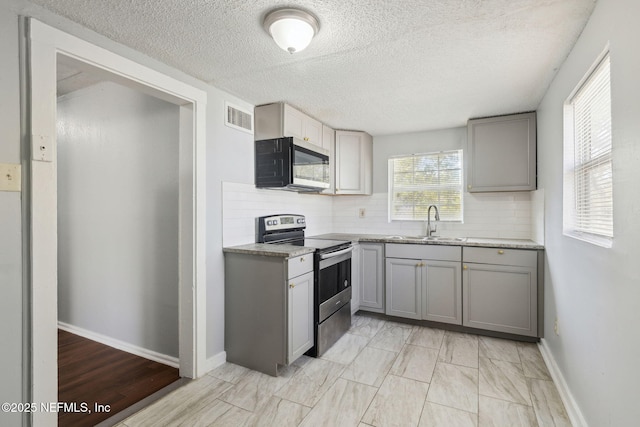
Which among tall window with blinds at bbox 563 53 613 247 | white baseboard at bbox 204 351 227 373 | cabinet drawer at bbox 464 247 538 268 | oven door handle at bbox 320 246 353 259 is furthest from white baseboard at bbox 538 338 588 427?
white baseboard at bbox 204 351 227 373

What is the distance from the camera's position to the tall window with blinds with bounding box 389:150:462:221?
3.77 m

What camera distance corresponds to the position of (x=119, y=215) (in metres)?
2.82

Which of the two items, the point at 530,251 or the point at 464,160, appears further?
the point at 464,160

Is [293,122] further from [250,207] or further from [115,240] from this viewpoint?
[115,240]

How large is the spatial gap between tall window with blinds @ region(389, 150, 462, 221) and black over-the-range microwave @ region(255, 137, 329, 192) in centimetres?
147

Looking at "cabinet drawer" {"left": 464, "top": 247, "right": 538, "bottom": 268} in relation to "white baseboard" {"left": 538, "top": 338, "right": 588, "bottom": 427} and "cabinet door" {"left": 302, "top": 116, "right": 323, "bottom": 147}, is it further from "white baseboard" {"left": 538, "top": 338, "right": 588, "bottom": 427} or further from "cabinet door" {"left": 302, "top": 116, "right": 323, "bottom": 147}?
"cabinet door" {"left": 302, "top": 116, "right": 323, "bottom": 147}

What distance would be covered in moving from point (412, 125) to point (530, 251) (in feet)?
5.94

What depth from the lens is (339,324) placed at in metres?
2.99

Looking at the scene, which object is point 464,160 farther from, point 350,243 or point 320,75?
point 320,75

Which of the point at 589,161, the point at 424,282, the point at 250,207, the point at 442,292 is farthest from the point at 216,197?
the point at 589,161

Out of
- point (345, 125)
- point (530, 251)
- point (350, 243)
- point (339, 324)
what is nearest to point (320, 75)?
point (345, 125)

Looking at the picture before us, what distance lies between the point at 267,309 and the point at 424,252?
5.89 ft

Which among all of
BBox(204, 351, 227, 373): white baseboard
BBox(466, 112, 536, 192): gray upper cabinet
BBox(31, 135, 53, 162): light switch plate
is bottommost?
BBox(204, 351, 227, 373): white baseboard

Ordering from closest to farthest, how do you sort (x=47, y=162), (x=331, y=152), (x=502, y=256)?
(x=47, y=162) < (x=502, y=256) < (x=331, y=152)
